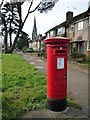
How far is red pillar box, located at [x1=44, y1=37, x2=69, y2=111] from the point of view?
5348 millimetres

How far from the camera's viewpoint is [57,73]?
17.6 feet

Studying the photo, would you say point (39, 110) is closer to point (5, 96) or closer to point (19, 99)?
point (19, 99)

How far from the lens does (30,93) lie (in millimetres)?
6910

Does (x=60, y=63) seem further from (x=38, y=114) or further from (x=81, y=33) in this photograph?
(x=81, y=33)

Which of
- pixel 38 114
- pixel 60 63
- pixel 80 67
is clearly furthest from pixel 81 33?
pixel 38 114

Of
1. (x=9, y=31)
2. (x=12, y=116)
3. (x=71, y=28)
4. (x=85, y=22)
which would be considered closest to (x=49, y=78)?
(x=12, y=116)

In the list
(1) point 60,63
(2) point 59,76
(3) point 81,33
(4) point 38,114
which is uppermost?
(3) point 81,33

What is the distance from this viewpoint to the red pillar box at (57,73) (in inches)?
211

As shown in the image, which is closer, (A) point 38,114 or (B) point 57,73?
(A) point 38,114

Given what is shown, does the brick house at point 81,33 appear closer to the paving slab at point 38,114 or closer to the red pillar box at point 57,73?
the red pillar box at point 57,73

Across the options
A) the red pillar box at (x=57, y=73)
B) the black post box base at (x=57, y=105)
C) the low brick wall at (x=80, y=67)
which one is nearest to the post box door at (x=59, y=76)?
the red pillar box at (x=57, y=73)

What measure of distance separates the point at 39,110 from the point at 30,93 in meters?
1.58

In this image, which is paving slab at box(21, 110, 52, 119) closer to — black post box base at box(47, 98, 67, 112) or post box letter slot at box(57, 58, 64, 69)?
black post box base at box(47, 98, 67, 112)

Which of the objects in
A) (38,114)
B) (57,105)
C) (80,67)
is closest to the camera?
(38,114)
